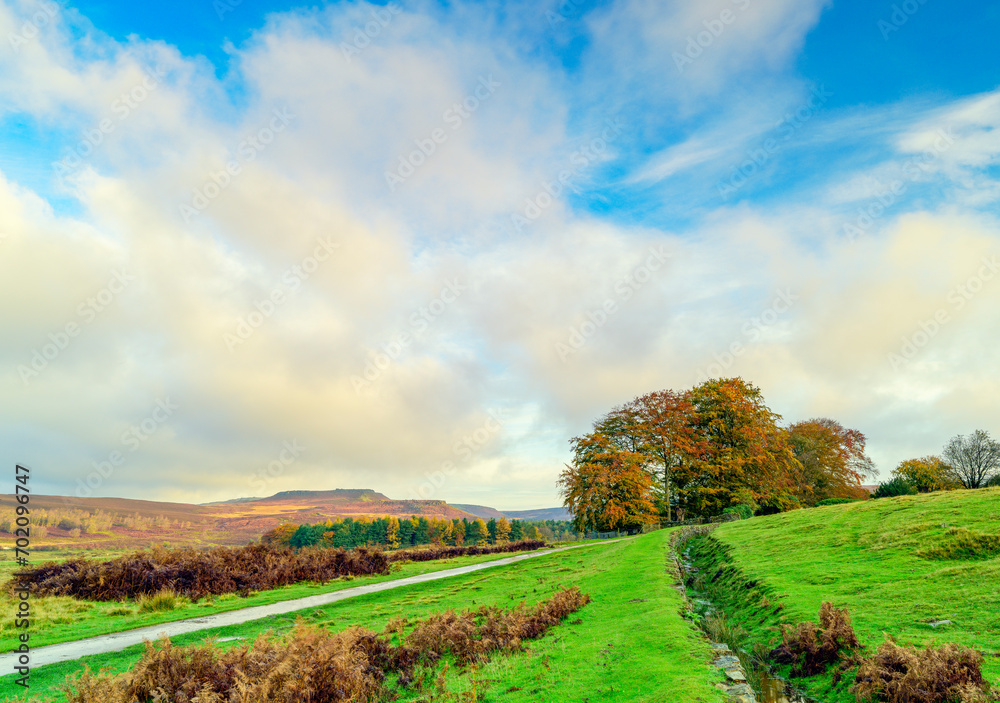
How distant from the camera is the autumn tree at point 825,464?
2411 inches

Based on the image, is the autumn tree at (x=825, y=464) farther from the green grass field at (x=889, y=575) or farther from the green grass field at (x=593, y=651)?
the green grass field at (x=593, y=651)

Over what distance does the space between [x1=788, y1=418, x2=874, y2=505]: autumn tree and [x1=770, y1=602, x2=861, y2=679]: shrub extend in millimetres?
56593

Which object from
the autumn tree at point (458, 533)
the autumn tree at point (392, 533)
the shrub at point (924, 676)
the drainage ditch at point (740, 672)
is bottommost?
the autumn tree at point (458, 533)

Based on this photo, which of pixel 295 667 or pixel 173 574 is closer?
pixel 295 667

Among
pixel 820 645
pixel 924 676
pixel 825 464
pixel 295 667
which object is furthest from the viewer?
pixel 825 464

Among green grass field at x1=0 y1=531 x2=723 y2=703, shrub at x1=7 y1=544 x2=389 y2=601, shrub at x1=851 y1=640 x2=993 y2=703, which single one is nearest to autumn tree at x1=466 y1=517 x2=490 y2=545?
shrub at x1=7 y1=544 x2=389 y2=601

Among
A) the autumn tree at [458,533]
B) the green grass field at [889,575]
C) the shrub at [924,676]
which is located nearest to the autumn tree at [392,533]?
the autumn tree at [458,533]

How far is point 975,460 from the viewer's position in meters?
50.2

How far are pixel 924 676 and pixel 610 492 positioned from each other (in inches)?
1787

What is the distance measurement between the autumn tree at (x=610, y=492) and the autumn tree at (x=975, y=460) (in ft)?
105

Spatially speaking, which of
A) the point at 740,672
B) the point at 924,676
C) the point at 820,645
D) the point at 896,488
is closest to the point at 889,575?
the point at 820,645

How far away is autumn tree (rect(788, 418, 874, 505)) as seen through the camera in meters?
61.2

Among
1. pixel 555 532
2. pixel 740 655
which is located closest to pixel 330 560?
pixel 740 655

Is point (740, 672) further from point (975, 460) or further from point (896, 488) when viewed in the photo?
point (975, 460)
